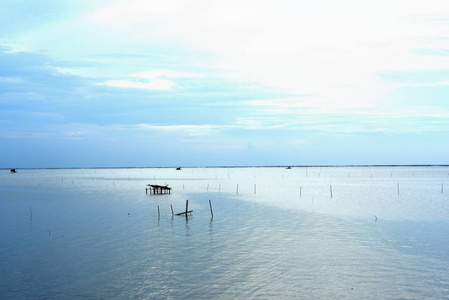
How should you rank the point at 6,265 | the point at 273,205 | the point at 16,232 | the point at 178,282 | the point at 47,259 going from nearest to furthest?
the point at 178,282 < the point at 6,265 < the point at 47,259 < the point at 16,232 < the point at 273,205

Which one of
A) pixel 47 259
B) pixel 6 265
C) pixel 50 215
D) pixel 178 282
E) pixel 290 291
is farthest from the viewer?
pixel 50 215

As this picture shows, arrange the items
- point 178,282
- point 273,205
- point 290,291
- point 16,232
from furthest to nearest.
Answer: point 273,205 < point 16,232 < point 178,282 < point 290,291

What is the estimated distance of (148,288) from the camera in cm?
1702

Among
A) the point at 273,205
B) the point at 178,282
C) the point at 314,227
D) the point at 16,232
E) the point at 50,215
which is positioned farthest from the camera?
the point at 273,205

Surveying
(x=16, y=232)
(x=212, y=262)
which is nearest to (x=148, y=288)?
(x=212, y=262)

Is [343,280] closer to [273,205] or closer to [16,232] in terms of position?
[16,232]

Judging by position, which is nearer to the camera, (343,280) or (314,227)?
(343,280)

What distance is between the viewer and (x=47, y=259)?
21.5 meters

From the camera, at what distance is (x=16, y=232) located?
29547mm

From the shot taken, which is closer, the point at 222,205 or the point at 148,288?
the point at 148,288

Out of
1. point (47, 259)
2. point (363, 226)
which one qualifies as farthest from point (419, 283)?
point (47, 259)

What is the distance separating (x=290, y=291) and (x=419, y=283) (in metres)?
6.55

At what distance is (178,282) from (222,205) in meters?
30.9

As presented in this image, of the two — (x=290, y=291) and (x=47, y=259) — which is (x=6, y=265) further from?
(x=290, y=291)
